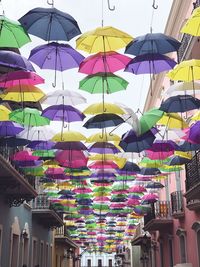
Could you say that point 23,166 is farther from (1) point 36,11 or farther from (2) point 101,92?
(1) point 36,11

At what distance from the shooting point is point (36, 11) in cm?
723

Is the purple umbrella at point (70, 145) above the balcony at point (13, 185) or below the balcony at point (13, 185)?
above

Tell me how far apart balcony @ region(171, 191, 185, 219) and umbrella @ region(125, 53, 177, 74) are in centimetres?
1114

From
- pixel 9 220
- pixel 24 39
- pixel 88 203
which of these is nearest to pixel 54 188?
pixel 88 203

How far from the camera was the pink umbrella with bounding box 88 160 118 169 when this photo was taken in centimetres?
1358

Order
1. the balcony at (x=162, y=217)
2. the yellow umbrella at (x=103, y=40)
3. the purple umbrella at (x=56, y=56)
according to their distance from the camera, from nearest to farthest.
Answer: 1. the yellow umbrella at (x=103, y=40)
2. the purple umbrella at (x=56, y=56)
3. the balcony at (x=162, y=217)

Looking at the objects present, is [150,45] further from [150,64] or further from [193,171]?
[193,171]

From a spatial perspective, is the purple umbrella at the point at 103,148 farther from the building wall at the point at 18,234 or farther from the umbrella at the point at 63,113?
the building wall at the point at 18,234

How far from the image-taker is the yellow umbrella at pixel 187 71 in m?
8.23

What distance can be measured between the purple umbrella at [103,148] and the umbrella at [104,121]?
1.79m

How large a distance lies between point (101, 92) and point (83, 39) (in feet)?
6.15

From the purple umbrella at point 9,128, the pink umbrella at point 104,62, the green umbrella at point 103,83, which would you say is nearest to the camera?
the pink umbrella at point 104,62

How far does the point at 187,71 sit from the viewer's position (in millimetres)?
8297

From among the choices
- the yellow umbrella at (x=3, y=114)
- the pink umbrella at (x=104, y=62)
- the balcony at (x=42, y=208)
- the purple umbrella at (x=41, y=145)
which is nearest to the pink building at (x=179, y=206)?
the pink umbrella at (x=104, y=62)
